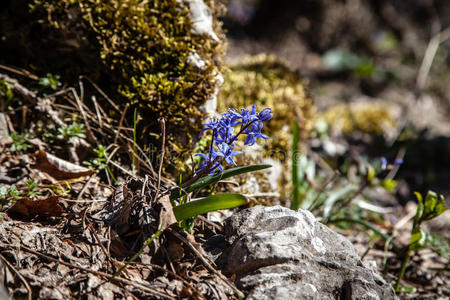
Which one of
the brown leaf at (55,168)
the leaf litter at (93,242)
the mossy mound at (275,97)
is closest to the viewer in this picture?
the leaf litter at (93,242)

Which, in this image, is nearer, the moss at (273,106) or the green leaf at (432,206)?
the green leaf at (432,206)

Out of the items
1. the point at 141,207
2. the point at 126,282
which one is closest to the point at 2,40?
the point at 141,207

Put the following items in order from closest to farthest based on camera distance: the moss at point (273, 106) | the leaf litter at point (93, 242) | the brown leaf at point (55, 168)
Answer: the leaf litter at point (93, 242) → the brown leaf at point (55, 168) → the moss at point (273, 106)

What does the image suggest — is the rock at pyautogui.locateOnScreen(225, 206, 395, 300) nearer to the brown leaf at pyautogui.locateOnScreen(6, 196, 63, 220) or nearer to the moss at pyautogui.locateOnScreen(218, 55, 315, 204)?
the moss at pyautogui.locateOnScreen(218, 55, 315, 204)

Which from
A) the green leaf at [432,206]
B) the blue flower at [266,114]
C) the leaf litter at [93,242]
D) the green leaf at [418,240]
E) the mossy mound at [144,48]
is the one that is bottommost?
the leaf litter at [93,242]

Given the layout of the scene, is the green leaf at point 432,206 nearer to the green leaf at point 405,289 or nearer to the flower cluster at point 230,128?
the green leaf at point 405,289

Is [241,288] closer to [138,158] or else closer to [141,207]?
[141,207]

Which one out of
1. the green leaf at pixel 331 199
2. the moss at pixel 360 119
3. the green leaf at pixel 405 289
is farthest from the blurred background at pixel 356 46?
the green leaf at pixel 405 289
